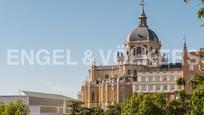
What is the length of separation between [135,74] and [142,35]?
21.5 meters

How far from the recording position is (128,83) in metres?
164

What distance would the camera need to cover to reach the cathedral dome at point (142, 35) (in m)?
184

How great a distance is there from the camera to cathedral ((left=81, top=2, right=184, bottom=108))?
151250 mm

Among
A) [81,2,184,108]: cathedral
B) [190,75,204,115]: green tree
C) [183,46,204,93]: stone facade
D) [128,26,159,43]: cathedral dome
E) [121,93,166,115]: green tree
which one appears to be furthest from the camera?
[128,26,159,43]: cathedral dome

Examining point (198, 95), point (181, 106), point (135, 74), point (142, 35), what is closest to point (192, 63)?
point (135, 74)

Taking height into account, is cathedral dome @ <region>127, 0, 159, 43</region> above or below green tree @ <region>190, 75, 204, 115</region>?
above

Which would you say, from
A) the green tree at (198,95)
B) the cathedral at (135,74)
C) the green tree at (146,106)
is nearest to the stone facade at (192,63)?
the cathedral at (135,74)

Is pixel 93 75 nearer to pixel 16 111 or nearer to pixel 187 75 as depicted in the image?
pixel 187 75

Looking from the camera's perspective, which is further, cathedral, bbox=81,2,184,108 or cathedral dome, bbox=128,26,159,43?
cathedral dome, bbox=128,26,159,43

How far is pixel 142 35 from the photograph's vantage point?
184 metres

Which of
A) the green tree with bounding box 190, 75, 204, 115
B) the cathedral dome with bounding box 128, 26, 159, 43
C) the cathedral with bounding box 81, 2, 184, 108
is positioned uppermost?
the cathedral dome with bounding box 128, 26, 159, 43

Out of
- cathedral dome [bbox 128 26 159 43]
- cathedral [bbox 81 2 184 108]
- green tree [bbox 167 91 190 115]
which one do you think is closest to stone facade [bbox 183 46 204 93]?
cathedral [bbox 81 2 184 108]

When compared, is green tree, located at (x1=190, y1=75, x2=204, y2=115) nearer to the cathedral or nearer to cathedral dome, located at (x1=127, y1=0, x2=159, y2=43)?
the cathedral

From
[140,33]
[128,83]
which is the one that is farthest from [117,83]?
[140,33]
